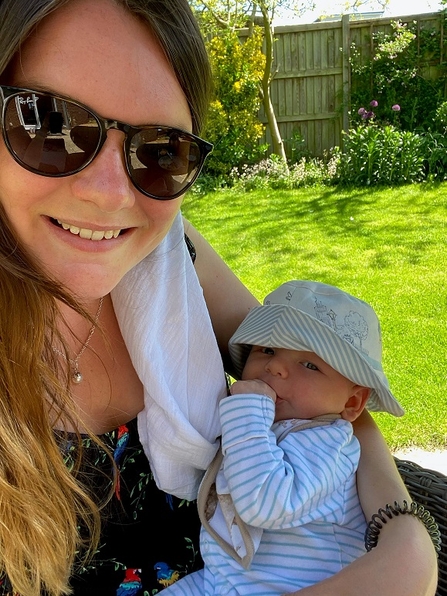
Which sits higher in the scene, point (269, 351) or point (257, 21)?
point (257, 21)

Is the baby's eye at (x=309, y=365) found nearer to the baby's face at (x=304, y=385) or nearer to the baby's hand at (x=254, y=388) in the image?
the baby's face at (x=304, y=385)

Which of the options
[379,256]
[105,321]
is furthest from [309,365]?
[379,256]

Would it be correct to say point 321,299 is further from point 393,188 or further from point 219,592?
point 393,188

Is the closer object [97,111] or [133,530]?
[97,111]

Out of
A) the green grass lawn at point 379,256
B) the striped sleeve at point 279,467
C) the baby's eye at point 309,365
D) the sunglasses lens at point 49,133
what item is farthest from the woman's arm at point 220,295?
the green grass lawn at point 379,256

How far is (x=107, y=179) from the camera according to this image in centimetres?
119

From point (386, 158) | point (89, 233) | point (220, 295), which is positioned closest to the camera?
point (89, 233)

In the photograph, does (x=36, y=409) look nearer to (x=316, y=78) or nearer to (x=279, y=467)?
(x=279, y=467)

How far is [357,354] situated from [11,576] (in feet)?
3.19

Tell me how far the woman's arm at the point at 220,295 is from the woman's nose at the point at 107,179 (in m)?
0.71

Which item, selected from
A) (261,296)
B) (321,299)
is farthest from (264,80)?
(321,299)

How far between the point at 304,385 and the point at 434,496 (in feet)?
1.64

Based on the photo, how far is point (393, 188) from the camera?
26.8 feet

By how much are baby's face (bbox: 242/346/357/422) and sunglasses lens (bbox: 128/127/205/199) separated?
1.87 feet
